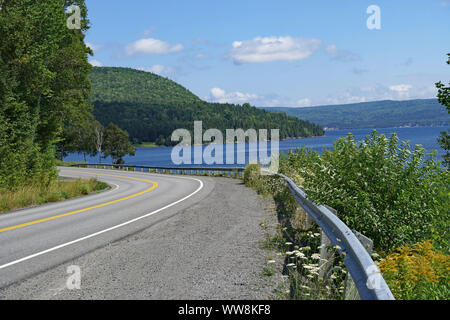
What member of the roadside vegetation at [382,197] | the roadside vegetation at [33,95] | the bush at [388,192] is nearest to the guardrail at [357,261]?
the roadside vegetation at [382,197]

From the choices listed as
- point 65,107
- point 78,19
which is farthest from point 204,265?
point 78,19

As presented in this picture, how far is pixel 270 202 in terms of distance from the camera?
1448 centimetres

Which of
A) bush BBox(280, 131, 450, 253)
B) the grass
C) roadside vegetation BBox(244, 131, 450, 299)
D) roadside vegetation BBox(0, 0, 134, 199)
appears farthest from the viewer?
roadside vegetation BBox(0, 0, 134, 199)

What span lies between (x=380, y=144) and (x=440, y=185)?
1.09m

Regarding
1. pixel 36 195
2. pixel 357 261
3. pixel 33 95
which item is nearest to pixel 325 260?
pixel 357 261

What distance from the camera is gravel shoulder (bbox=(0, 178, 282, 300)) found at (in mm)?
4852

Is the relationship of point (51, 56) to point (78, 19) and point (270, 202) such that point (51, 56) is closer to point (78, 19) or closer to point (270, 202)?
point (78, 19)

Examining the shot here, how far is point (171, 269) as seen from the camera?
5879mm

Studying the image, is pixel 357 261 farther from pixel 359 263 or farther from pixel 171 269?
pixel 171 269

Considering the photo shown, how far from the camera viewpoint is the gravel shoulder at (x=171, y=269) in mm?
4852

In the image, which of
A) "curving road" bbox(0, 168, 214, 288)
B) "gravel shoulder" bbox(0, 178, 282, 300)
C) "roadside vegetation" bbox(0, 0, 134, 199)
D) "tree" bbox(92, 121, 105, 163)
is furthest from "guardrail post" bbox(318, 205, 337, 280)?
"tree" bbox(92, 121, 105, 163)

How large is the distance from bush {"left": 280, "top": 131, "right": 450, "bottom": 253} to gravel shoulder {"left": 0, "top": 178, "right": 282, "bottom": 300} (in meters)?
1.66

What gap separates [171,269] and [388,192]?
3.57 meters

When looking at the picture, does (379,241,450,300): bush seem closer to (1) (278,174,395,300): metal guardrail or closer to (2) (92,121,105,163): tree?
(1) (278,174,395,300): metal guardrail
